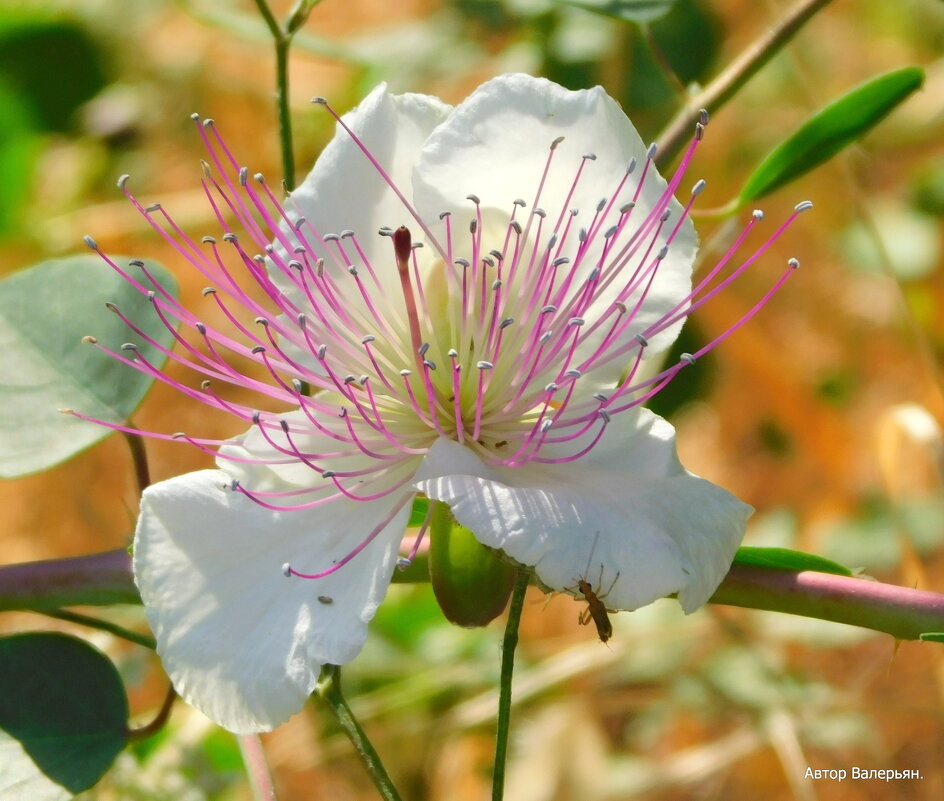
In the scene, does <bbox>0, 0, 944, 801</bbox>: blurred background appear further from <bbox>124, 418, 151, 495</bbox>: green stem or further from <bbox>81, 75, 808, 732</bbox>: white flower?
<bbox>124, 418, 151, 495</bbox>: green stem

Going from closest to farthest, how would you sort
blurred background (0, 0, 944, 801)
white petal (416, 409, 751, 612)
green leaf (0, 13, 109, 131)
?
white petal (416, 409, 751, 612) < blurred background (0, 0, 944, 801) < green leaf (0, 13, 109, 131)

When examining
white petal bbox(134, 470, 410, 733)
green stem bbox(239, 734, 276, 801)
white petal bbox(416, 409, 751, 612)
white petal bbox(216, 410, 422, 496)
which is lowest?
green stem bbox(239, 734, 276, 801)

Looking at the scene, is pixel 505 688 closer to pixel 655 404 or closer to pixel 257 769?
pixel 257 769

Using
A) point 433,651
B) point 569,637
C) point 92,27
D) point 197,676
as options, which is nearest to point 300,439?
point 197,676

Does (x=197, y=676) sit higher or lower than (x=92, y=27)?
higher

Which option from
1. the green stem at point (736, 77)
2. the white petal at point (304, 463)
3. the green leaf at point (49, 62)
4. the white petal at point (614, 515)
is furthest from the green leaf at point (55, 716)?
the green leaf at point (49, 62)

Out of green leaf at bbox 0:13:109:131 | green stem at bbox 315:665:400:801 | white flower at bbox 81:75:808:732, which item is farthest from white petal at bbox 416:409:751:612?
green leaf at bbox 0:13:109:131

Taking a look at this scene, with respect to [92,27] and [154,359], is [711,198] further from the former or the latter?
[154,359]

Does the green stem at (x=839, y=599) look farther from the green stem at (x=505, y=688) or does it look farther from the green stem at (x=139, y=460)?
the green stem at (x=139, y=460)
